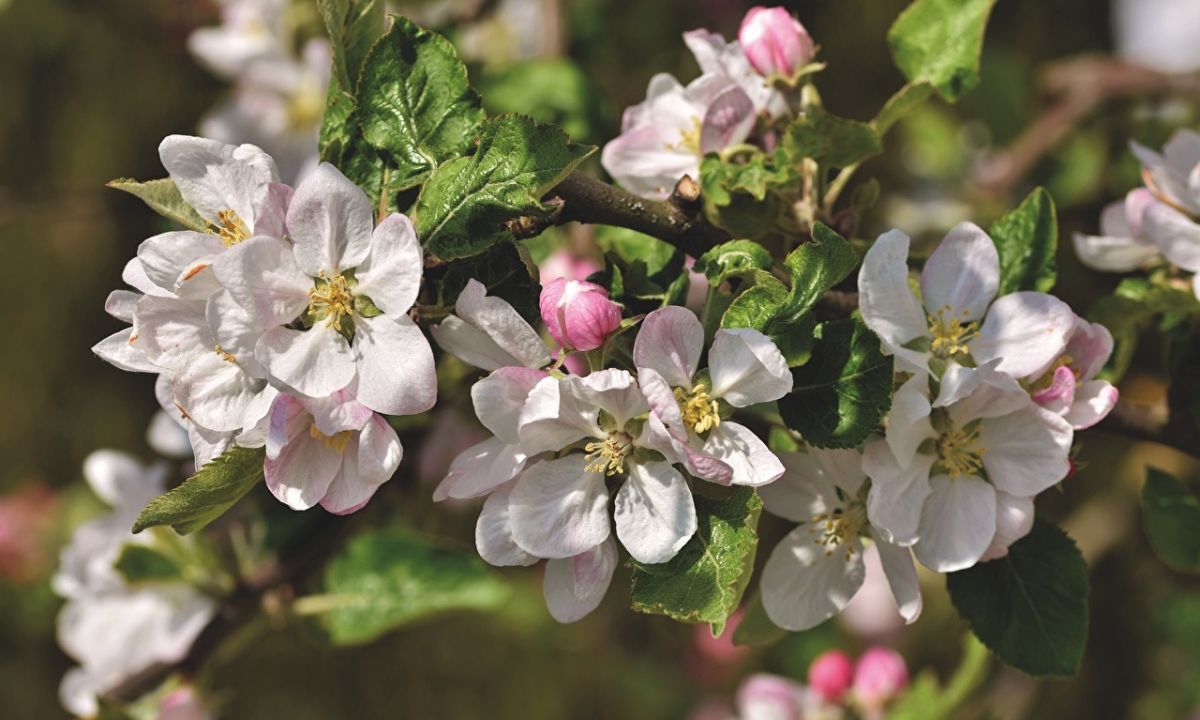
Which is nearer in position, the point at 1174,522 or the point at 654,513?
the point at 654,513

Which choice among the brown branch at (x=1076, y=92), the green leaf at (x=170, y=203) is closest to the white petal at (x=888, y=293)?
the green leaf at (x=170, y=203)

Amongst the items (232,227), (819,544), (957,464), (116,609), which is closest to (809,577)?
(819,544)

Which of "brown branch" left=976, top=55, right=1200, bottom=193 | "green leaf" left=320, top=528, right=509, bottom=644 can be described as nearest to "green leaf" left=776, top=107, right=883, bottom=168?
"green leaf" left=320, top=528, right=509, bottom=644

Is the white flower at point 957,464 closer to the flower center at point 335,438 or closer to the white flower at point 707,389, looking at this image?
the white flower at point 707,389

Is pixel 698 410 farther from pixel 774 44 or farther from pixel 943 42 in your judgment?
pixel 943 42

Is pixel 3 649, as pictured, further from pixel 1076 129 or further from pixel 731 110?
pixel 1076 129

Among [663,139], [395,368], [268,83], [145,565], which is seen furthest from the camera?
[268,83]

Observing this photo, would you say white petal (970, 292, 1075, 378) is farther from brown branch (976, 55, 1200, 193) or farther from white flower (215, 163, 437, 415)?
brown branch (976, 55, 1200, 193)
